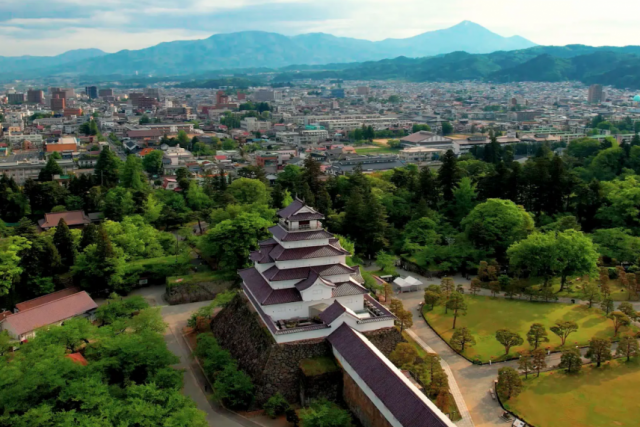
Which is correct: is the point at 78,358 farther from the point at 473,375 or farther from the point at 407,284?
the point at 407,284

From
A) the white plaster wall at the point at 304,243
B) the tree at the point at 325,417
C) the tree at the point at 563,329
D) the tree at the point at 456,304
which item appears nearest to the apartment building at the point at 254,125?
the tree at the point at 456,304

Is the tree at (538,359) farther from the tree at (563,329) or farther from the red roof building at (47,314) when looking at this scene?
the red roof building at (47,314)

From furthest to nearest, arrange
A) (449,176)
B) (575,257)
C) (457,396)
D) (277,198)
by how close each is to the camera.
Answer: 1. (449,176)
2. (277,198)
3. (575,257)
4. (457,396)

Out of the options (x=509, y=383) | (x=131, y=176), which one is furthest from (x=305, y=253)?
(x=131, y=176)

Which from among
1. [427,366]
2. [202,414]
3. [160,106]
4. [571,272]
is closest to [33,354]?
[202,414]

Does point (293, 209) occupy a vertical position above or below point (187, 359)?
above

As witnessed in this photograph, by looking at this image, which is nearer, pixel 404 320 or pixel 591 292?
pixel 404 320

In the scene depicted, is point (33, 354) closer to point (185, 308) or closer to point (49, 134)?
point (185, 308)
